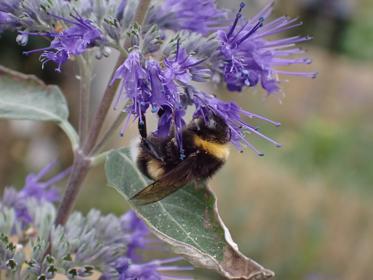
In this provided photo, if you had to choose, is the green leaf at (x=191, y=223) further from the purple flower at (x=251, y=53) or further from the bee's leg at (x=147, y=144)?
the purple flower at (x=251, y=53)

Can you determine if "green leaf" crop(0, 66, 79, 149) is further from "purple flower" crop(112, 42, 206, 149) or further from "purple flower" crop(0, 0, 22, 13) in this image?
"purple flower" crop(112, 42, 206, 149)

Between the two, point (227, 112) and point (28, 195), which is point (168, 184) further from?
point (28, 195)

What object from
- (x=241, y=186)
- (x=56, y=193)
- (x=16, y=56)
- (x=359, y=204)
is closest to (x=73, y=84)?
(x=16, y=56)

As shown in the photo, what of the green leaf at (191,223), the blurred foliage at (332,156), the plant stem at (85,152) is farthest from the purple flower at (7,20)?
the blurred foliage at (332,156)

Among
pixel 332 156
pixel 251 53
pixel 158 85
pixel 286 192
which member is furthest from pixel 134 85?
pixel 332 156

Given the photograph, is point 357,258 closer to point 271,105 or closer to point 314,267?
point 314,267
